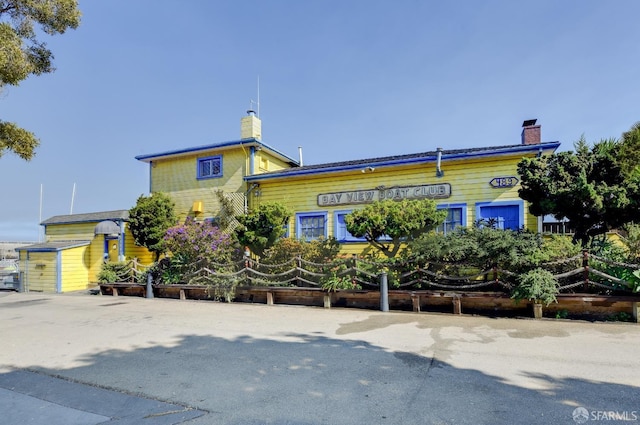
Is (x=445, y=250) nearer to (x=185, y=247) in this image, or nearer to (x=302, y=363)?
(x=302, y=363)

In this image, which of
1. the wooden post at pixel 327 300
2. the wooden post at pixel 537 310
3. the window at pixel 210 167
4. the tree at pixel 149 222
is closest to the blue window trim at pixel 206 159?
the window at pixel 210 167

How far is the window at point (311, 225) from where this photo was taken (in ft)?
44.7

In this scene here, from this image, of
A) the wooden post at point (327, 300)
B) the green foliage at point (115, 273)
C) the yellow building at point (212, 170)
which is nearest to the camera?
the wooden post at point (327, 300)

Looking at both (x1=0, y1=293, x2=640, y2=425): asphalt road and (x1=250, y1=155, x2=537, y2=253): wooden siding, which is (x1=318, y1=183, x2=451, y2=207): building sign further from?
(x1=0, y1=293, x2=640, y2=425): asphalt road

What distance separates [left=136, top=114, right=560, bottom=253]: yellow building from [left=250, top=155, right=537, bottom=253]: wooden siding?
3cm

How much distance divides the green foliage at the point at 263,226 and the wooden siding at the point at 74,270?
9040 millimetres

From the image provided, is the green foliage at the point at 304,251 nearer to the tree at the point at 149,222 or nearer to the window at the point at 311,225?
the window at the point at 311,225

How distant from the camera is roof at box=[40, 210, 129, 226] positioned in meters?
16.5

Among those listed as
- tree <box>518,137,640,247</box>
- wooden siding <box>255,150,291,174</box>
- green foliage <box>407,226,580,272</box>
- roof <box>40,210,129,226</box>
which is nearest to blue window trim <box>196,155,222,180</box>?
wooden siding <box>255,150,291,174</box>

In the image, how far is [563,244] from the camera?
317 inches

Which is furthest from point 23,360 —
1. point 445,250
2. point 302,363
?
point 445,250

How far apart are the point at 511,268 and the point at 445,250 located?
1456mm

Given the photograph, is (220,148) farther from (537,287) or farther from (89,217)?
(537,287)

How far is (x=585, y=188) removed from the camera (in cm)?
777
